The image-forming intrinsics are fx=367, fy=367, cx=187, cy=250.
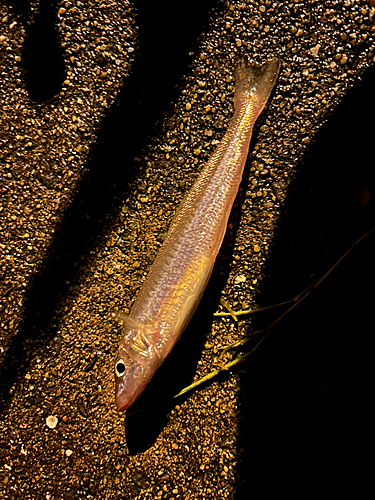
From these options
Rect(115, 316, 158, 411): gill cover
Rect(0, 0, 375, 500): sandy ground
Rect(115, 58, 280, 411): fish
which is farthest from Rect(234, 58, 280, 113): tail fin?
Rect(115, 316, 158, 411): gill cover

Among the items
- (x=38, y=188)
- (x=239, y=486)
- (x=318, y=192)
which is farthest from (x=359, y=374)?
(x=38, y=188)

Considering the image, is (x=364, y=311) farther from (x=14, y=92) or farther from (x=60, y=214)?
(x=14, y=92)

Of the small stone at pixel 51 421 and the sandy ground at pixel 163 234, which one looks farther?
the small stone at pixel 51 421

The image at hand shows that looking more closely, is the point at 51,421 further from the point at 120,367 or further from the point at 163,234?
the point at 163,234

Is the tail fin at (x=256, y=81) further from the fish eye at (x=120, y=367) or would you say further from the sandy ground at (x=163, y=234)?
the fish eye at (x=120, y=367)

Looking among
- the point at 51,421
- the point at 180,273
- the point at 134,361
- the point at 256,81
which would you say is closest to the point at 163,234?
the point at 180,273

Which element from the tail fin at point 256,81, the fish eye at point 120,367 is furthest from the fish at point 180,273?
the tail fin at point 256,81
